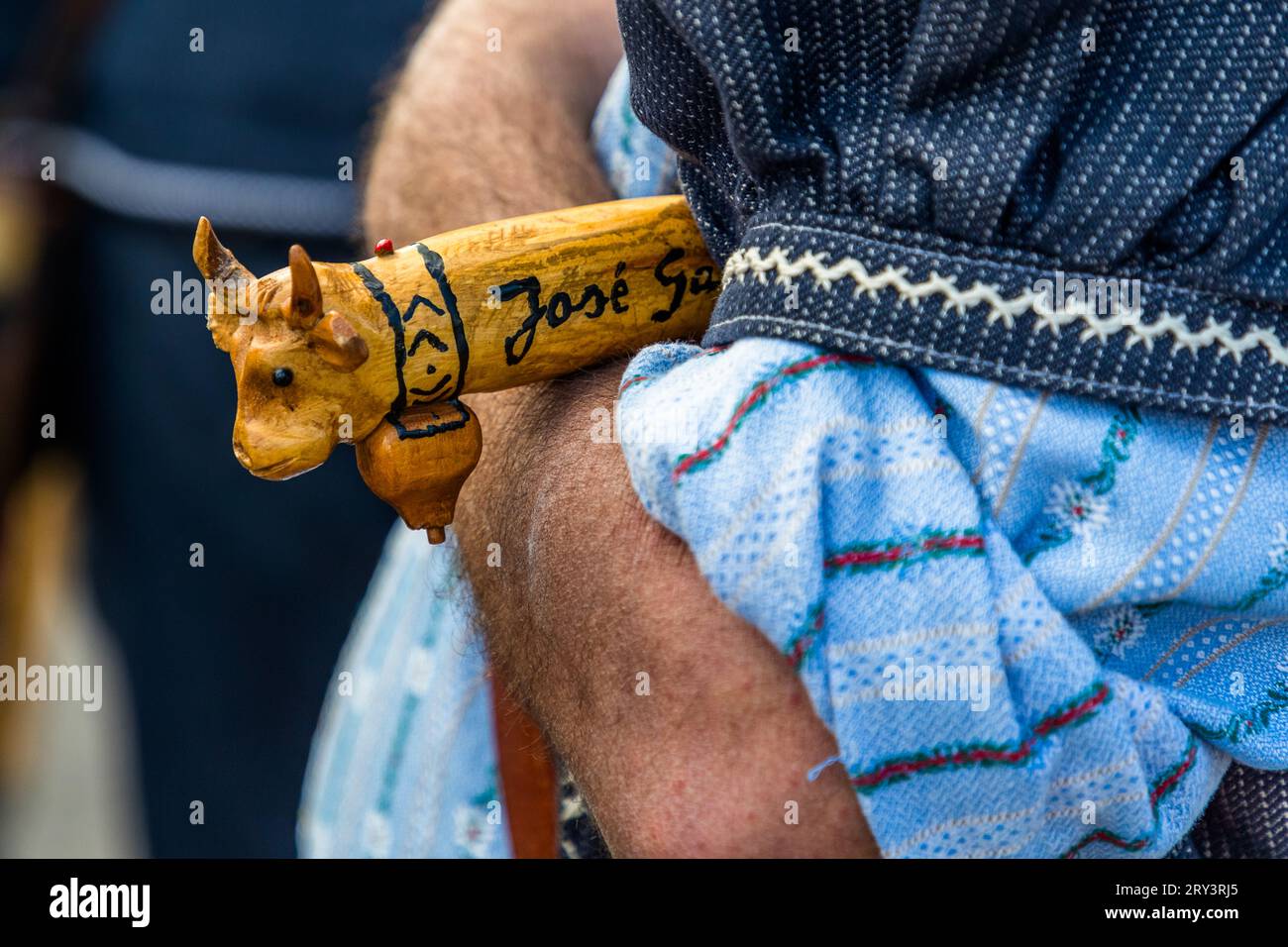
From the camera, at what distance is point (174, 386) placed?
157cm

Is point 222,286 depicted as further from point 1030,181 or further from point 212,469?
point 212,469

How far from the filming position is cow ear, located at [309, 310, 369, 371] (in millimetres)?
460

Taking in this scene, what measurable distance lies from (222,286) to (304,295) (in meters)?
0.05

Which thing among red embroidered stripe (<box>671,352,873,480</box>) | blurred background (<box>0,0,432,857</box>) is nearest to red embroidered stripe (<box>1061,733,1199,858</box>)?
red embroidered stripe (<box>671,352,873,480</box>)

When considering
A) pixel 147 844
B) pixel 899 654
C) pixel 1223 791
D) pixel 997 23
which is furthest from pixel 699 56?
pixel 147 844

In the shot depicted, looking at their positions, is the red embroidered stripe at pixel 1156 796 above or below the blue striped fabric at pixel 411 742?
above

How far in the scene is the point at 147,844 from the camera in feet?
5.65

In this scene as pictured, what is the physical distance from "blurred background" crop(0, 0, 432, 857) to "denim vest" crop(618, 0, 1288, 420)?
2.95ft

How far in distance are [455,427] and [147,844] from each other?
1.46 metres

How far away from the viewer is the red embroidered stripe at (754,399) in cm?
44

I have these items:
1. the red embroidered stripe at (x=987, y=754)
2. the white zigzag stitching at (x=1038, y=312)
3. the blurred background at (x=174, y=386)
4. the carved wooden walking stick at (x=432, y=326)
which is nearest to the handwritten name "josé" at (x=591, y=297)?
the carved wooden walking stick at (x=432, y=326)

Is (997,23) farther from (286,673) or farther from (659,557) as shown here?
(286,673)

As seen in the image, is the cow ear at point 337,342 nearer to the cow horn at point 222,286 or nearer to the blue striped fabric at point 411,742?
the cow horn at point 222,286

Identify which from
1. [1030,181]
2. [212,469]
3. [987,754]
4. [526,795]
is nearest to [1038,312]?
[1030,181]
